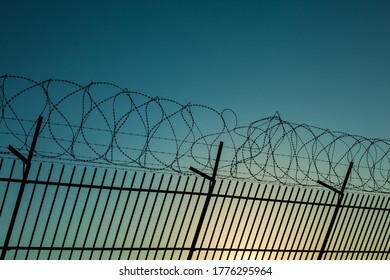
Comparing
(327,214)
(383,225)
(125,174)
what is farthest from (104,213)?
(383,225)

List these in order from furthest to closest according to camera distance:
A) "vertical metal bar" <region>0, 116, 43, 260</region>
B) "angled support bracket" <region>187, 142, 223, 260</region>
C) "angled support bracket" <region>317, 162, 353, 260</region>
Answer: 1. "angled support bracket" <region>317, 162, 353, 260</region>
2. "angled support bracket" <region>187, 142, 223, 260</region>
3. "vertical metal bar" <region>0, 116, 43, 260</region>

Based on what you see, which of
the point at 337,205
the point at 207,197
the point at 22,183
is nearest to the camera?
the point at 22,183

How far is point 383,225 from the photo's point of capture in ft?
35.2

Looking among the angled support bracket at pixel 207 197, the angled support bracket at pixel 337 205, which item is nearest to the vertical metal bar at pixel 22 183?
the angled support bracket at pixel 207 197

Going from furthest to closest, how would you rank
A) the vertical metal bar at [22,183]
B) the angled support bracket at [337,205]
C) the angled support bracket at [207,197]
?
the angled support bracket at [337,205]
the angled support bracket at [207,197]
the vertical metal bar at [22,183]

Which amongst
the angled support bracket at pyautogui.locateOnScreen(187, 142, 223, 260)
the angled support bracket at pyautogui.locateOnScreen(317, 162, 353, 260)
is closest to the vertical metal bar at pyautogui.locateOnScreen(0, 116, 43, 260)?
the angled support bracket at pyautogui.locateOnScreen(187, 142, 223, 260)

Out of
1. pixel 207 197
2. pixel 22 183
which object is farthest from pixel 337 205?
pixel 22 183

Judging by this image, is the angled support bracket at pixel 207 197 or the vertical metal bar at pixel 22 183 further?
the angled support bracket at pixel 207 197

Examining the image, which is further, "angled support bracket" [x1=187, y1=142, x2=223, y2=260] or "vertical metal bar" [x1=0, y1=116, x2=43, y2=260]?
"angled support bracket" [x1=187, y1=142, x2=223, y2=260]

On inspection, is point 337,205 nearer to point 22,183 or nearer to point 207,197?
point 207,197

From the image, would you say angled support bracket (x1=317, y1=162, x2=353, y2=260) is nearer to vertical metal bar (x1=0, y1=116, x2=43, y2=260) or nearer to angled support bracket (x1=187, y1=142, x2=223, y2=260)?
angled support bracket (x1=187, y1=142, x2=223, y2=260)

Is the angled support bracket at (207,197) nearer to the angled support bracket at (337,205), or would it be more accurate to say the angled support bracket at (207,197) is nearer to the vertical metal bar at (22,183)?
the angled support bracket at (337,205)

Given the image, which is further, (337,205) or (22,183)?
(337,205)

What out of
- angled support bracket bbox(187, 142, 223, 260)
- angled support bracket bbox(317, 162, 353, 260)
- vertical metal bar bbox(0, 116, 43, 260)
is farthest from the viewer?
angled support bracket bbox(317, 162, 353, 260)
